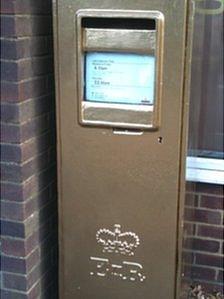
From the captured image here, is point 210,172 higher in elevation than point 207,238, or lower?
higher

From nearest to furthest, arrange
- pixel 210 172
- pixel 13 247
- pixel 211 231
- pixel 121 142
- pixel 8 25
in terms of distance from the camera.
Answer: pixel 8 25, pixel 121 142, pixel 13 247, pixel 210 172, pixel 211 231

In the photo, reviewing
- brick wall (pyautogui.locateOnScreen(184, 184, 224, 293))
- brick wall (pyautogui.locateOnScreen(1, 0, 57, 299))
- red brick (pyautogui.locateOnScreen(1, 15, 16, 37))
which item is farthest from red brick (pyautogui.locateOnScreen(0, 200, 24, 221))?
brick wall (pyautogui.locateOnScreen(184, 184, 224, 293))

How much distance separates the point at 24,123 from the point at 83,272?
2.64ft

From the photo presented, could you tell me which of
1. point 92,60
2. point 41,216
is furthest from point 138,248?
point 92,60

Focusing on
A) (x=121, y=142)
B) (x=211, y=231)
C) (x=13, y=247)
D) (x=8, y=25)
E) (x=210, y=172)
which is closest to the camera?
(x=8, y=25)

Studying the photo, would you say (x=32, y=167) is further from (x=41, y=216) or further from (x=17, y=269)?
(x=17, y=269)

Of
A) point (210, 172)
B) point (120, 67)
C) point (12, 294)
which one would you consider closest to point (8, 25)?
point (120, 67)

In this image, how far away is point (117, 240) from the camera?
2432 millimetres

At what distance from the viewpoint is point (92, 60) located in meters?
2.28

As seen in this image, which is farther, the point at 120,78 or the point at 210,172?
the point at 210,172

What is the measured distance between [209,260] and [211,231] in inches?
7.3

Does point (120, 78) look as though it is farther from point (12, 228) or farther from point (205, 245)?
point (205, 245)

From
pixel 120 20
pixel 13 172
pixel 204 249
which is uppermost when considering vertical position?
pixel 120 20

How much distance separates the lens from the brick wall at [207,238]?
304 cm
